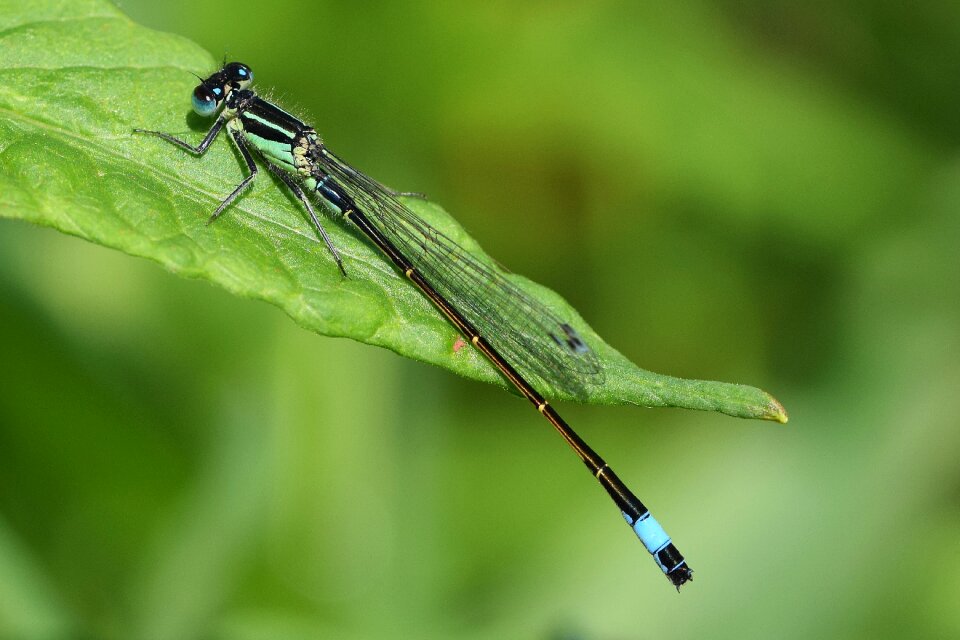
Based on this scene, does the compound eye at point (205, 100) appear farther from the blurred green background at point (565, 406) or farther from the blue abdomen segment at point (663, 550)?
the blue abdomen segment at point (663, 550)

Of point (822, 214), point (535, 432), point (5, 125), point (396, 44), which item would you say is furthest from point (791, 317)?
point (5, 125)

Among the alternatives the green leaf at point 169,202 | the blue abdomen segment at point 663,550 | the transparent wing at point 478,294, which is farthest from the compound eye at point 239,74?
the blue abdomen segment at point 663,550

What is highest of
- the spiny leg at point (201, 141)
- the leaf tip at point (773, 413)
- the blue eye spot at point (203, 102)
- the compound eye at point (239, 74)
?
the compound eye at point (239, 74)

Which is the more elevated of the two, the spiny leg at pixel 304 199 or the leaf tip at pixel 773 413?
the spiny leg at pixel 304 199

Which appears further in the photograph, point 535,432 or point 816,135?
point 816,135

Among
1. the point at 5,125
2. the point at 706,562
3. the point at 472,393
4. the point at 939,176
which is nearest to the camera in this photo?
the point at 5,125

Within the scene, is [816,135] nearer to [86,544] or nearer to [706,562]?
[706,562]

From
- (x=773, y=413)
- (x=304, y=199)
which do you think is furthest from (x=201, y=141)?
(x=773, y=413)
